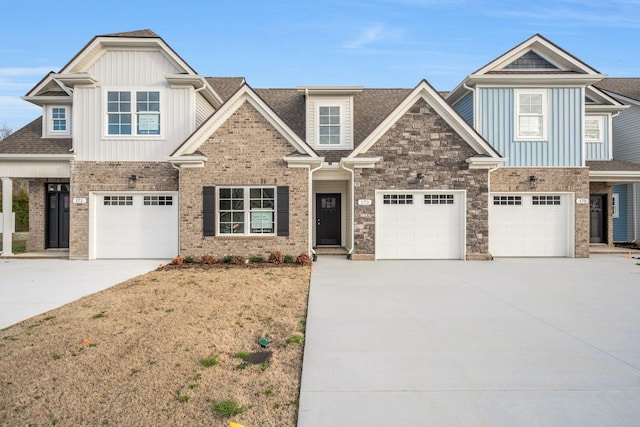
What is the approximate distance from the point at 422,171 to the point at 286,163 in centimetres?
448

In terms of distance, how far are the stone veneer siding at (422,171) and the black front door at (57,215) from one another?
1078 centimetres

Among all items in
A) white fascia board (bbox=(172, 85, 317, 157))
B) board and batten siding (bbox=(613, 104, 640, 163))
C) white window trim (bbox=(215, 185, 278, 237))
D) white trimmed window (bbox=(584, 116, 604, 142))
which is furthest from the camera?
board and batten siding (bbox=(613, 104, 640, 163))

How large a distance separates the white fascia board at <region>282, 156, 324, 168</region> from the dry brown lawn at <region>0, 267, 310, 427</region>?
223 inches

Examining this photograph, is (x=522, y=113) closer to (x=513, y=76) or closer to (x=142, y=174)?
(x=513, y=76)

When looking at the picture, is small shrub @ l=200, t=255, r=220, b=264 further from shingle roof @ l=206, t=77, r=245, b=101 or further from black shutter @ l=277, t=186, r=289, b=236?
shingle roof @ l=206, t=77, r=245, b=101

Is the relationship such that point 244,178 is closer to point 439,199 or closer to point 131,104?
point 131,104

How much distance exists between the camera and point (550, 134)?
14367 mm

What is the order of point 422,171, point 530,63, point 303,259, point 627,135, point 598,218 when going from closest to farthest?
point 303,259
point 422,171
point 530,63
point 598,218
point 627,135

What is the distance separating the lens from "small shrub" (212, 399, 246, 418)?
340 cm

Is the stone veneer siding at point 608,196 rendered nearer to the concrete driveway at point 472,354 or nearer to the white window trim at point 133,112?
the concrete driveway at point 472,354

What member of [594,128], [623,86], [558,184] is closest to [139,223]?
[558,184]

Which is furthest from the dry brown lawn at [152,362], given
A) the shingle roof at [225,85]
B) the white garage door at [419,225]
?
the shingle roof at [225,85]

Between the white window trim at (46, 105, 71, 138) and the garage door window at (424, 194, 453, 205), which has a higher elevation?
the white window trim at (46, 105, 71, 138)

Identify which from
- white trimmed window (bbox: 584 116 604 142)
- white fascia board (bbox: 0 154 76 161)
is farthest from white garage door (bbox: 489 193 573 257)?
white fascia board (bbox: 0 154 76 161)
